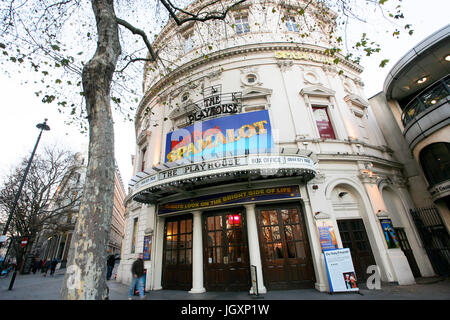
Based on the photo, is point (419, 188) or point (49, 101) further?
point (419, 188)

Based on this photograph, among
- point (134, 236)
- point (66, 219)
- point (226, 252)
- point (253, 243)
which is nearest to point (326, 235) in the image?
point (253, 243)

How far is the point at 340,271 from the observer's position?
7.42 m

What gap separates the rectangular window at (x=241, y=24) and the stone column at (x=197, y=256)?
1254 centimetres

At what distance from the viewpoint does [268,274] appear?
8438mm

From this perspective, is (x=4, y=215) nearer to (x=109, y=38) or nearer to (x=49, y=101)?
(x=49, y=101)

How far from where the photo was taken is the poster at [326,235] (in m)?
8.27

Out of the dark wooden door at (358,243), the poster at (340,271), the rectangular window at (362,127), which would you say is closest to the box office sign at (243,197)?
the poster at (340,271)

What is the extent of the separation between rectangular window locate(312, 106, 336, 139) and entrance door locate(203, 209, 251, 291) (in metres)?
6.36

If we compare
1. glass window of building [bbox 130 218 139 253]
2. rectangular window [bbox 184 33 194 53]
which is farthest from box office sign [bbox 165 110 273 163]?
Answer: rectangular window [bbox 184 33 194 53]

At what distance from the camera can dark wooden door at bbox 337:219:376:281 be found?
8703 mm

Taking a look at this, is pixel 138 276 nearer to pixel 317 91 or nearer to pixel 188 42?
pixel 317 91

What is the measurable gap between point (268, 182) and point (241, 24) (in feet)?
→ 38.8
